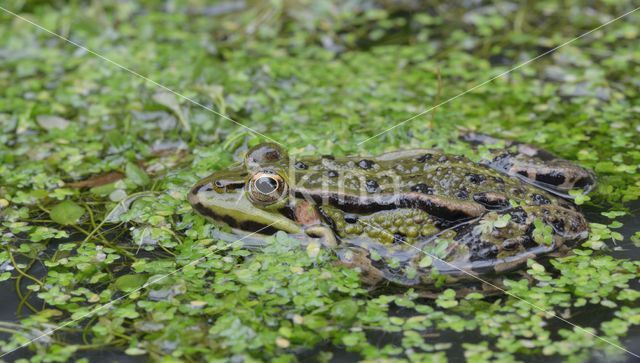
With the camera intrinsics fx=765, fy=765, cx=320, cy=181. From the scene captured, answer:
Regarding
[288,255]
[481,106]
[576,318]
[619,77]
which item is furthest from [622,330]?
[619,77]

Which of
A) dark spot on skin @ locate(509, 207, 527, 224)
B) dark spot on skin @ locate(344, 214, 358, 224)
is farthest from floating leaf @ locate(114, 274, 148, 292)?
dark spot on skin @ locate(509, 207, 527, 224)

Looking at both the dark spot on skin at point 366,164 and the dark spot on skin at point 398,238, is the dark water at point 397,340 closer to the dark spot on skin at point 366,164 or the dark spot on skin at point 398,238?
the dark spot on skin at point 398,238

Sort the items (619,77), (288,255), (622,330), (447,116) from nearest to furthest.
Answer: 1. (622,330)
2. (288,255)
3. (447,116)
4. (619,77)

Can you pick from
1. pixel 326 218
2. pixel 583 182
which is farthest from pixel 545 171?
pixel 326 218

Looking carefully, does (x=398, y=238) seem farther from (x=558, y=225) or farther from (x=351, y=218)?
(x=558, y=225)

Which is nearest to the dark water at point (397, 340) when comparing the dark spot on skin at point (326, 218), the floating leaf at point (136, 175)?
the dark spot on skin at point (326, 218)

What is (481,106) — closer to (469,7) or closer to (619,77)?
(619,77)

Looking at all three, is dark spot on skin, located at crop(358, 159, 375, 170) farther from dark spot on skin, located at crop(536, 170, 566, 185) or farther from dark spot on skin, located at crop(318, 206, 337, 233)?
dark spot on skin, located at crop(536, 170, 566, 185)
